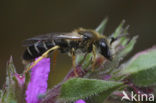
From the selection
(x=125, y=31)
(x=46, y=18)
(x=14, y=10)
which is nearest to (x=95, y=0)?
(x=46, y=18)

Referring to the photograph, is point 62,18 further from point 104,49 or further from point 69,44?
point 104,49

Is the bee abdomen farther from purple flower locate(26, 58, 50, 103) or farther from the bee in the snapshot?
purple flower locate(26, 58, 50, 103)

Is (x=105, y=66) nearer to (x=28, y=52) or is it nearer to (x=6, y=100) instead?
(x=28, y=52)

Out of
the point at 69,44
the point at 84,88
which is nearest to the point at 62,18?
the point at 69,44

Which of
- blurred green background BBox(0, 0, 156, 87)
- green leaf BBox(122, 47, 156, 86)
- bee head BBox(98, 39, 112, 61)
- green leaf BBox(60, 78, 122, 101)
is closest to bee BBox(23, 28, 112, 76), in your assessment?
bee head BBox(98, 39, 112, 61)

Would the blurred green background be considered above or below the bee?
above

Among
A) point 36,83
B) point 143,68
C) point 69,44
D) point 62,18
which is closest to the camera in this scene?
point 36,83

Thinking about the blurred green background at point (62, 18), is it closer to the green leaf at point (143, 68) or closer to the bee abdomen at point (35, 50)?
the bee abdomen at point (35, 50)
